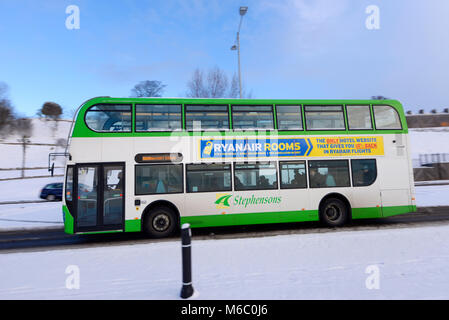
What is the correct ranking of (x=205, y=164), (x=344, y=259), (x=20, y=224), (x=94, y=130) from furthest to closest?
(x=20, y=224) < (x=205, y=164) < (x=94, y=130) < (x=344, y=259)

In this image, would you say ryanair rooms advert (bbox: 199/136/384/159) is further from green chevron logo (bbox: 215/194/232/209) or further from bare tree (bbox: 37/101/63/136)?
bare tree (bbox: 37/101/63/136)

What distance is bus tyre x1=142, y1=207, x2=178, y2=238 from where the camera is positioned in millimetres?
7543

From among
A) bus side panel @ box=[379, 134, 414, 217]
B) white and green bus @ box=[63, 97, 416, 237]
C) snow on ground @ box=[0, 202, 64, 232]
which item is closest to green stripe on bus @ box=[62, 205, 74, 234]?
white and green bus @ box=[63, 97, 416, 237]

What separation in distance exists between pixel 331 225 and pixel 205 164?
454 centimetres

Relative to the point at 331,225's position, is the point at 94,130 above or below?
above

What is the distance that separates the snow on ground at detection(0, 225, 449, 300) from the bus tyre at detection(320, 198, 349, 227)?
1790 mm

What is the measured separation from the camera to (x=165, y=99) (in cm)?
765

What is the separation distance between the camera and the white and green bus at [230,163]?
7320mm

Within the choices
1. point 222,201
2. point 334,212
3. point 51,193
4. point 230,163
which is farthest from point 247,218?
point 51,193

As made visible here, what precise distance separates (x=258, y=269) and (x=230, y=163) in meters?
3.78

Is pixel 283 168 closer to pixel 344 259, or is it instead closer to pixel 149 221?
pixel 344 259

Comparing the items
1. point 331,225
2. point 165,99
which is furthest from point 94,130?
point 331,225

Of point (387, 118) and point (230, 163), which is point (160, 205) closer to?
point (230, 163)

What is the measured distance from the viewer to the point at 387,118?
8648 millimetres
